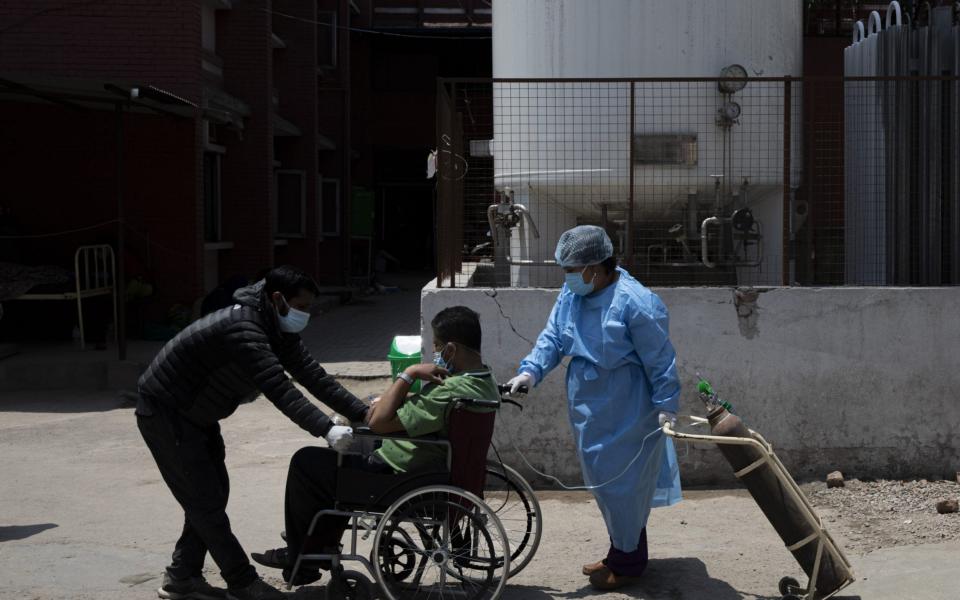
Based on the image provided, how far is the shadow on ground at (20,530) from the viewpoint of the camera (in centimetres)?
635

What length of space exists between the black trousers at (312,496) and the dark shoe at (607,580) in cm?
119

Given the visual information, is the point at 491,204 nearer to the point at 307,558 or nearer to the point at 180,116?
the point at 307,558

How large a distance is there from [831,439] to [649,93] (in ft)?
8.63

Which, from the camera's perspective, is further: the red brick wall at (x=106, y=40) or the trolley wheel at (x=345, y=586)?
the red brick wall at (x=106, y=40)

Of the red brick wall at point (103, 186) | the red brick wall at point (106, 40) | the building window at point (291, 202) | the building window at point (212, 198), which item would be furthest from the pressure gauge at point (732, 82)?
the building window at point (291, 202)

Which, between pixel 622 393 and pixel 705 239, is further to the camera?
pixel 705 239

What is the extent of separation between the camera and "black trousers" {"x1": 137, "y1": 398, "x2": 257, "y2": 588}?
5.07m

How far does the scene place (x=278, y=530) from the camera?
6629 mm

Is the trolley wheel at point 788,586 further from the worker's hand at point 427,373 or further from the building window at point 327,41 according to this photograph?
the building window at point 327,41

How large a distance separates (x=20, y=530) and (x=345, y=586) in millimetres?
2519

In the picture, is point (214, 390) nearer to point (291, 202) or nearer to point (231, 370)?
point (231, 370)

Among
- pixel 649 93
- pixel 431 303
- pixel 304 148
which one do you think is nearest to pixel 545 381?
pixel 431 303

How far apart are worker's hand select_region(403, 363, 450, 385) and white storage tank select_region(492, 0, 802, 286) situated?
3262 mm

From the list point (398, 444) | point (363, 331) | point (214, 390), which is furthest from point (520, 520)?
point (363, 331)
